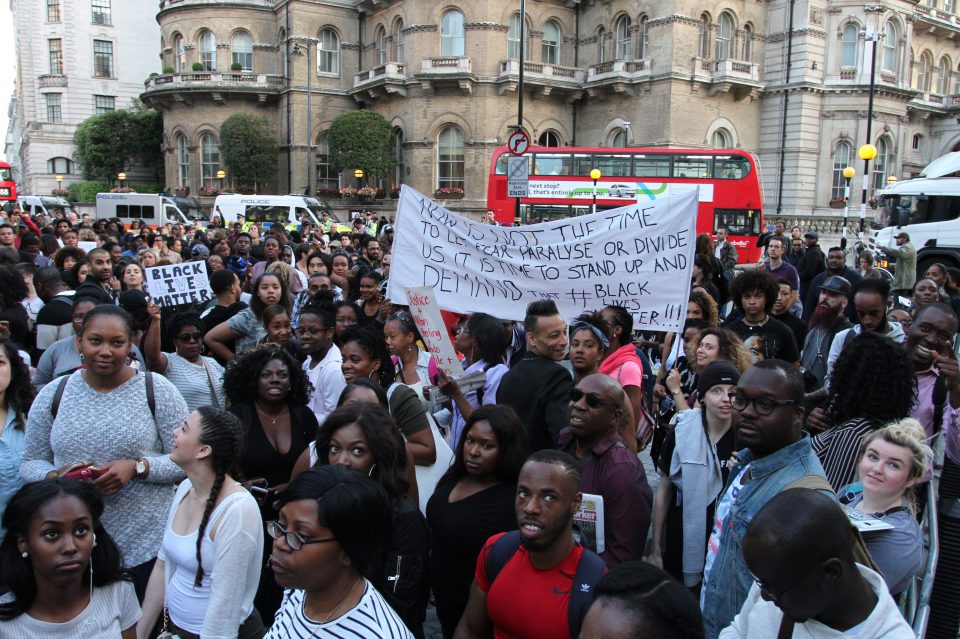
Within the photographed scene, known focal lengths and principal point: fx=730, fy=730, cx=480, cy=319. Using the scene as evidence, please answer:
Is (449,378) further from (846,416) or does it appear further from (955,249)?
(955,249)

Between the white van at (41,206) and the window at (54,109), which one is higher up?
the window at (54,109)

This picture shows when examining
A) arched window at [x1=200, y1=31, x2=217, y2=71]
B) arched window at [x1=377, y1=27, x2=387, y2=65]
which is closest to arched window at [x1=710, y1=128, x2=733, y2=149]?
arched window at [x1=377, y1=27, x2=387, y2=65]

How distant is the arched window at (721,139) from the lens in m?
33.2

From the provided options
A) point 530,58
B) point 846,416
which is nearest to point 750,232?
point 530,58

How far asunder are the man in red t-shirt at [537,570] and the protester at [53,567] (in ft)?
4.62

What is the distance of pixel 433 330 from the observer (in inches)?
174

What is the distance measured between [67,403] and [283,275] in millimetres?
3542

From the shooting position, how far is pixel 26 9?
5341 cm

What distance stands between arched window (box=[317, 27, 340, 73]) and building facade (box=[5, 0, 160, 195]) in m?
25.3

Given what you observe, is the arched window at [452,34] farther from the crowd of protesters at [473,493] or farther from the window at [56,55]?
the window at [56,55]

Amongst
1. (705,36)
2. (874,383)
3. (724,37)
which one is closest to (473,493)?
(874,383)

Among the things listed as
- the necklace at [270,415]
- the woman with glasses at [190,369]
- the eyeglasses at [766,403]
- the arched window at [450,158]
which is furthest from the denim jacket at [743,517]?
the arched window at [450,158]

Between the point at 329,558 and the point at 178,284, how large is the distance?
4907 mm

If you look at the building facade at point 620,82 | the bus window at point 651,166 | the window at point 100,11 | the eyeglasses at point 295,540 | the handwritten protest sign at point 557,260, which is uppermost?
the window at point 100,11
